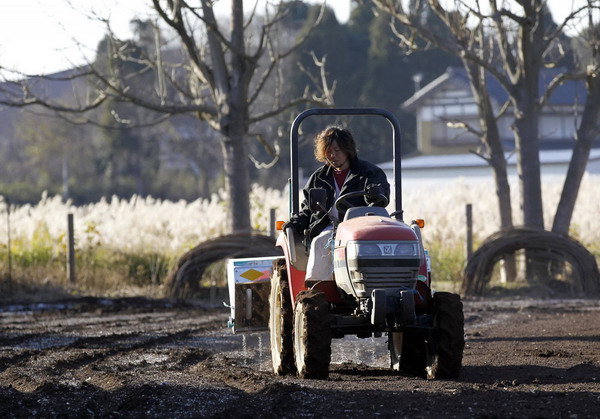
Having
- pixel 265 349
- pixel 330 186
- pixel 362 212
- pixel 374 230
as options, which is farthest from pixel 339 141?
pixel 265 349

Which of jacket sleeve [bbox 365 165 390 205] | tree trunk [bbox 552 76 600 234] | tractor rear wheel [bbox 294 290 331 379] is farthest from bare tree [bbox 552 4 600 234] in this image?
tractor rear wheel [bbox 294 290 331 379]

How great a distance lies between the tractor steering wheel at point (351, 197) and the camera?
8.77 metres

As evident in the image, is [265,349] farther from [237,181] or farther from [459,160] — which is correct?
Result: [459,160]

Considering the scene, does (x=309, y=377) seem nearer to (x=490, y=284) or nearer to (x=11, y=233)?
(x=490, y=284)

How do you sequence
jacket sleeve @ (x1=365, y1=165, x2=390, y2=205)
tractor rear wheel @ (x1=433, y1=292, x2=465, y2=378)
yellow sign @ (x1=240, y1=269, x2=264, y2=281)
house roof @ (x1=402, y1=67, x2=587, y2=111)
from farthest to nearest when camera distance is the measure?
1. house roof @ (x1=402, y1=67, x2=587, y2=111)
2. yellow sign @ (x1=240, y1=269, x2=264, y2=281)
3. jacket sleeve @ (x1=365, y1=165, x2=390, y2=205)
4. tractor rear wheel @ (x1=433, y1=292, x2=465, y2=378)

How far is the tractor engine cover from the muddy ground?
725 millimetres

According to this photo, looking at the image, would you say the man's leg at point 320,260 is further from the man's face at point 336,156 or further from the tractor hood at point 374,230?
the man's face at point 336,156

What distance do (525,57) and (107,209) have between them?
985 cm

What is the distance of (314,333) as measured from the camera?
8.34 m

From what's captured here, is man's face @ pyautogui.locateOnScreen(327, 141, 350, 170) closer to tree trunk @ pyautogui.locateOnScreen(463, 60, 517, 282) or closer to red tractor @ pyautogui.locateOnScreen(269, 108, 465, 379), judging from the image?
red tractor @ pyautogui.locateOnScreen(269, 108, 465, 379)

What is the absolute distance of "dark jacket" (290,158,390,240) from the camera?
29.6 ft

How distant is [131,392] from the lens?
7.93 meters

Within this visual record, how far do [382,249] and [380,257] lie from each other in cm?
6

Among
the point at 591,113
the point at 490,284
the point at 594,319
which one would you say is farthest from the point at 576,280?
the point at 594,319
